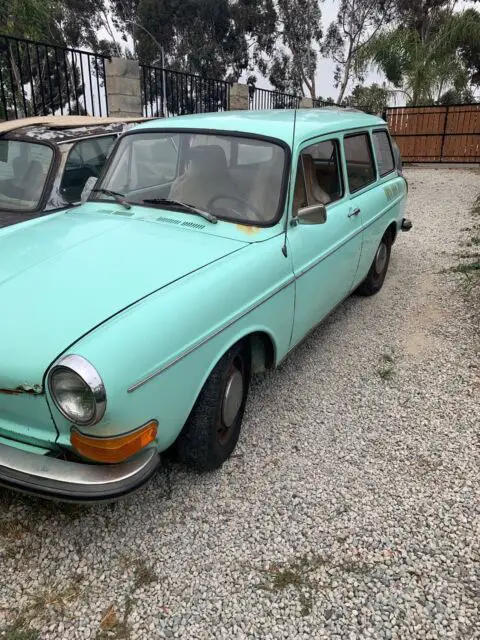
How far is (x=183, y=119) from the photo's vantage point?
11.6ft

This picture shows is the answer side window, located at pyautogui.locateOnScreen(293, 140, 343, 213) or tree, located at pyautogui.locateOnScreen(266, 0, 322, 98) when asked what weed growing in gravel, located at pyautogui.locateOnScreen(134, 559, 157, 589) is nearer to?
side window, located at pyautogui.locateOnScreen(293, 140, 343, 213)

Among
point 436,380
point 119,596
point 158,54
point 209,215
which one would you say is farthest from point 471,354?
point 158,54

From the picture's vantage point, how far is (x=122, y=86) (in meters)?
9.38

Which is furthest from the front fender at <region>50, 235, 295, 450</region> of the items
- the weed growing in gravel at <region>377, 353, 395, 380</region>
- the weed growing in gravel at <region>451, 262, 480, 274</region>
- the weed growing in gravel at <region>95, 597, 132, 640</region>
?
the weed growing in gravel at <region>451, 262, 480, 274</region>

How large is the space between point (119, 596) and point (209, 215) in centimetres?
202

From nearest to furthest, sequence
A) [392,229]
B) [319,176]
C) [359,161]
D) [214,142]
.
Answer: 1. [214,142]
2. [319,176]
3. [359,161]
4. [392,229]

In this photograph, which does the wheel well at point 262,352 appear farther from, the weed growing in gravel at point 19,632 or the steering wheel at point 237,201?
the weed growing in gravel at point 19,632

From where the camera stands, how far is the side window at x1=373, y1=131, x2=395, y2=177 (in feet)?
15.6

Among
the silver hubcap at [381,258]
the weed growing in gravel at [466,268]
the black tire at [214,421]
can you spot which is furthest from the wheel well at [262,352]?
the weed growing in gravel at [466,268]

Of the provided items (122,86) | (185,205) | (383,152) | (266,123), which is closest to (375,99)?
(122,86)

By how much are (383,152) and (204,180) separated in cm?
266

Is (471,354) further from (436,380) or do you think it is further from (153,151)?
(153,151)

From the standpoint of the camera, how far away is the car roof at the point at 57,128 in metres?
4.79

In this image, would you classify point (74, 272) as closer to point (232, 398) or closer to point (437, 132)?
point (232, 398)
